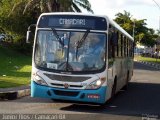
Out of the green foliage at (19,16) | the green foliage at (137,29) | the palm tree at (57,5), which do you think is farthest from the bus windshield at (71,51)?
the green foliage at (137,29)

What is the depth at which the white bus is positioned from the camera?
14.0 metres

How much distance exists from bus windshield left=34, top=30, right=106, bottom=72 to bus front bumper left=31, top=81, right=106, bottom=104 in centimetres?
58

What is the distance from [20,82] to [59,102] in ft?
20.2

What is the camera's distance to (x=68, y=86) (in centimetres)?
1402

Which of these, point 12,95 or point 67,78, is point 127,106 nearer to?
point 67,78

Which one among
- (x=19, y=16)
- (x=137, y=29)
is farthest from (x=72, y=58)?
(x=137, y=29)

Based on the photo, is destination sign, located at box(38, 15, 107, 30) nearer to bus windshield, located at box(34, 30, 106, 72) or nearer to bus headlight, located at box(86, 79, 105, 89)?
bus windshield, located at box(34, 30, 106, 72)

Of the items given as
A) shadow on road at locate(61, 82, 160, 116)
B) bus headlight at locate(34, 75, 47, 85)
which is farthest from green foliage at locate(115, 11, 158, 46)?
bus headlight at locate(34, 75, 47, 85)

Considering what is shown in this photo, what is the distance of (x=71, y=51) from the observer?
14273mm

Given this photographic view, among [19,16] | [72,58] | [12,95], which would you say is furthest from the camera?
[19,16]

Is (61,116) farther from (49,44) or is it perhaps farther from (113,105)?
(113,105)

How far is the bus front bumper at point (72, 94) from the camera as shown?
45.9 ft

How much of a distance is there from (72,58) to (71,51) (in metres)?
0.21

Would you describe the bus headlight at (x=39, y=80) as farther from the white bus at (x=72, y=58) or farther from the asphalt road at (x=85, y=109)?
the asphalt road at (x=85, y=109)
